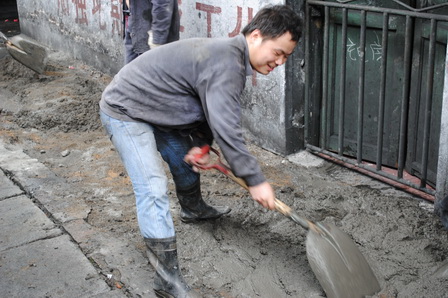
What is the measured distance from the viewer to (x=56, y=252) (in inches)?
151

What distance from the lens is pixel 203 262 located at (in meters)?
3.75

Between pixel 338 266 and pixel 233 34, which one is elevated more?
pixel 233 34

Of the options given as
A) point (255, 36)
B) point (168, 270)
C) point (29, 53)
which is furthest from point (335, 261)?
point (29, 53)

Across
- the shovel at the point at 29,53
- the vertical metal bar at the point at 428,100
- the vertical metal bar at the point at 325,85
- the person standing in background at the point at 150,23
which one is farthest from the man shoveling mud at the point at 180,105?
the shovel at the point at 29,53

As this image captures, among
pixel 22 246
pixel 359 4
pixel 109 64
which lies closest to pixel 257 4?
pixel 359 4

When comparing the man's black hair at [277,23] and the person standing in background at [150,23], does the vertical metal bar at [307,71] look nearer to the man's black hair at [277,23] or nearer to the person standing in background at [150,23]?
the person standing in background at [150,23]

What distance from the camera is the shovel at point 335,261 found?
3.23 meters

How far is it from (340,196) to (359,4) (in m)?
1.61

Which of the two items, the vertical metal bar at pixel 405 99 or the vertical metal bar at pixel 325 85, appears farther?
the vertical metal bar at pixel 325 85

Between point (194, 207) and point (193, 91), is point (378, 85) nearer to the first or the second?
point (194, 207)

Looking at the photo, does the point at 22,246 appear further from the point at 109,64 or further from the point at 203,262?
the point at 109,64

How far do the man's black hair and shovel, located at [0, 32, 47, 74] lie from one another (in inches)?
228

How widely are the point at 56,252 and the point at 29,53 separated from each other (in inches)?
195

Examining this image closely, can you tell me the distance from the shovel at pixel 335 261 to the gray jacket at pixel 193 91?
32 cm
